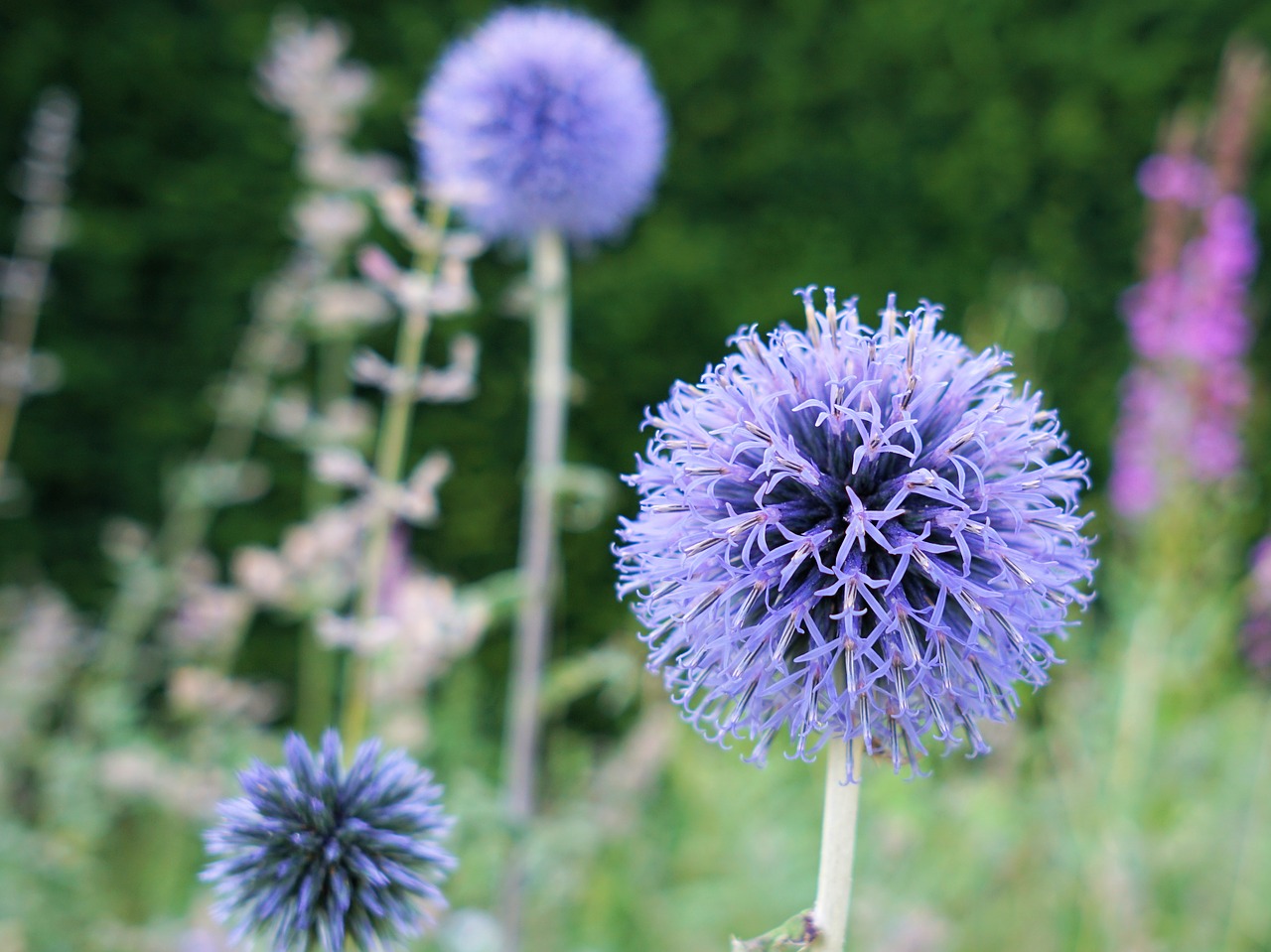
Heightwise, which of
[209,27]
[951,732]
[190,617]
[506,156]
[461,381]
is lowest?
[951,732]

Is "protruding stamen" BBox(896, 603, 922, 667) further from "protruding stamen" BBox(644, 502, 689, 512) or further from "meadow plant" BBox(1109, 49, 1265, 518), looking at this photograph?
"meadow plant" BBox(1109, 49, 1265, 518)

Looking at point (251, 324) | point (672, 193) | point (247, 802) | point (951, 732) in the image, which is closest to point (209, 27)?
point (251, 324)

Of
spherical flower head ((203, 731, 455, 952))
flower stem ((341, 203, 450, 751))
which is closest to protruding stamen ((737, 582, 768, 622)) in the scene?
spherical flower head ((203, 731, 455, 952))

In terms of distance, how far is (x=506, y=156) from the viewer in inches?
88.4

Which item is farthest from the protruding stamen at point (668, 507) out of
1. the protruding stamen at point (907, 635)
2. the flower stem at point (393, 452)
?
the flower stem at point (393, 452)

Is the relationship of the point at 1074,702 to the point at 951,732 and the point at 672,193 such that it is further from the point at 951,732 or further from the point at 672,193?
the point at 672,193

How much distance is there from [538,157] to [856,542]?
4.60 ft

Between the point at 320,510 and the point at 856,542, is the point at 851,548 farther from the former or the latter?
the point at 320,510

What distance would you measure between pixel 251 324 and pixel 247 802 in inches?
134

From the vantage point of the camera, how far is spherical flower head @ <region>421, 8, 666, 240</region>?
2.24 m

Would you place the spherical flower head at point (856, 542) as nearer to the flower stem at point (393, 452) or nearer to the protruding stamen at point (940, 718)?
the protruding stamen at point (940, 718)

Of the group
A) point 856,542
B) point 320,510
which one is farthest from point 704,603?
point 320,510

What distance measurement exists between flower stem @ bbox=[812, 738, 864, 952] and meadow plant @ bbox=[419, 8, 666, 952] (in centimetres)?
125

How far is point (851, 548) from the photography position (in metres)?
1.11
